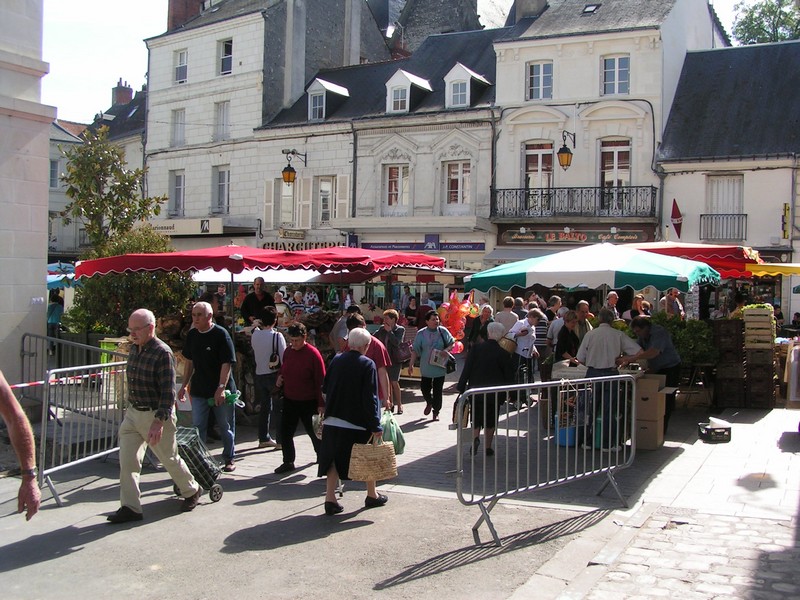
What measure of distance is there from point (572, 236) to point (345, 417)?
63.2 feet

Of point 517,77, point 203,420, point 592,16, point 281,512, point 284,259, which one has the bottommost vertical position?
point 281,512

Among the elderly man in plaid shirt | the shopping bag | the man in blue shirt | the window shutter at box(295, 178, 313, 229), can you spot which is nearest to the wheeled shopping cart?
the elderly man in plaid shirt

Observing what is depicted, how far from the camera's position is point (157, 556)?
5410mm

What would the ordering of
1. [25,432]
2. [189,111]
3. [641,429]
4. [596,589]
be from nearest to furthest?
[25,432] < [596,589] < [641,429] < [189,111]

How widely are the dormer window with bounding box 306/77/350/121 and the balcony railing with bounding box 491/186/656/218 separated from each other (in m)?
7.66

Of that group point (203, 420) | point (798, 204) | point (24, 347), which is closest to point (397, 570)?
point (203, 420)

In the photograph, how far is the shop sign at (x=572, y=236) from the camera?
23.8 m

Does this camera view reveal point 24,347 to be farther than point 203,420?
Yes

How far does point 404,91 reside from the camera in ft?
90.0

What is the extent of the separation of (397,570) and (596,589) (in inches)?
50.3

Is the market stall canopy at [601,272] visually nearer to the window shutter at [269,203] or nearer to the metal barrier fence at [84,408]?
the metal barrier fence at [84,408]

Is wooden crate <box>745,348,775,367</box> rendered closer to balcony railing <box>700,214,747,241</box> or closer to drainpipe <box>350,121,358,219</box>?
balcony railing <box>700,214,747,241</box>

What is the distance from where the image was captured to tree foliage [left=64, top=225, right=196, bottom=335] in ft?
41.7

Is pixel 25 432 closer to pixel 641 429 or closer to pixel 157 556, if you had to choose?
pixel 157 556
